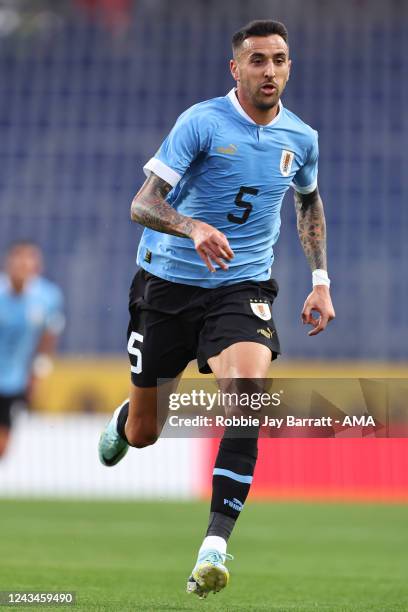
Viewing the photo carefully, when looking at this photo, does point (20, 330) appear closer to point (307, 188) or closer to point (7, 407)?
point (7, 407)

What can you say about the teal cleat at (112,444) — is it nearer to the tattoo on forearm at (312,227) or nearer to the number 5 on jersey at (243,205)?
the tattoo on forearm at (312,227)

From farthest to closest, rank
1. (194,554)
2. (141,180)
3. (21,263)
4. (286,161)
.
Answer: (141,180) < (21,263) < (194,554) < (286,161)

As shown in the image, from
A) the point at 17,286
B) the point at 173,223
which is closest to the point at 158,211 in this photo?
the point at 173,223

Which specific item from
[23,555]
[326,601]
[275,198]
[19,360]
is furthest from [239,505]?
[19,360]

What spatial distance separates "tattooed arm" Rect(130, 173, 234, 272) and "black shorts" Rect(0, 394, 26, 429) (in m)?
8.61

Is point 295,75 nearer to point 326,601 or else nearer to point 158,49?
point 158,49

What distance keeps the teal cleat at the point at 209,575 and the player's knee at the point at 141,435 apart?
5.26ft

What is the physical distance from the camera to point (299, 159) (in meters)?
6.14

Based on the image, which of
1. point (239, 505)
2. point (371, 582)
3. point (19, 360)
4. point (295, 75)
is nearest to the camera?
point (239, 505)

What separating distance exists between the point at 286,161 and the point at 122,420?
1927 mm

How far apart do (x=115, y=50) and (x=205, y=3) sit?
193 cm

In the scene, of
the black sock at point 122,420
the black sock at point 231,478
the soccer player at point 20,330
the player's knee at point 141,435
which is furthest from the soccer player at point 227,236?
the soccer player at point 20,330

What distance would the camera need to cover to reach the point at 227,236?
598cm

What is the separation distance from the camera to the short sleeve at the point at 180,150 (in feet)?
18.6
